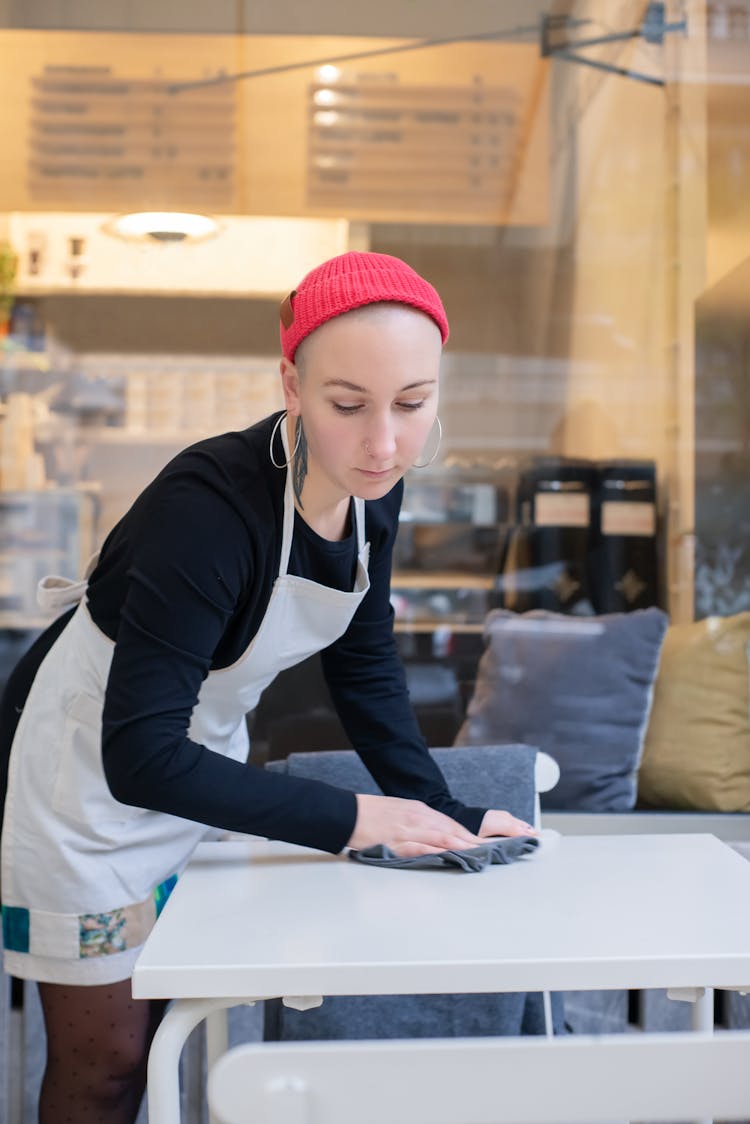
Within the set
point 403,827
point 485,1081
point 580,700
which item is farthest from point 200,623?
point 580,700

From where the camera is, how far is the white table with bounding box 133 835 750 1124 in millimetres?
850

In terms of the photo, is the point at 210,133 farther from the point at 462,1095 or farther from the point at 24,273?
the point at 462,1095

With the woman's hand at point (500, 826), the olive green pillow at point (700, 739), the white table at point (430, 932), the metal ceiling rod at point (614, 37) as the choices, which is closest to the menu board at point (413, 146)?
the metal ceiling rod at point (614, 37)

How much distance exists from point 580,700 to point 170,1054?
1646 millimetres

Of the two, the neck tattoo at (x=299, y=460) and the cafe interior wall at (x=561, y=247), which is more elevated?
the cafe interior wall at (x=561, y=247)

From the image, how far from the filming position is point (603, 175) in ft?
11.7

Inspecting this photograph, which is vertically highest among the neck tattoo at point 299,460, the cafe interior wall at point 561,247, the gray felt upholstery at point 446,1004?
the cafe interior wall at point 561,247

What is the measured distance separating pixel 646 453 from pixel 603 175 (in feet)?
2.89

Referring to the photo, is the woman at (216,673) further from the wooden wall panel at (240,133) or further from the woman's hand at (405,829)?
→ the wooden wall panel at (240,133)

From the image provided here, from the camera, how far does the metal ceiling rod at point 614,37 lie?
3.25m

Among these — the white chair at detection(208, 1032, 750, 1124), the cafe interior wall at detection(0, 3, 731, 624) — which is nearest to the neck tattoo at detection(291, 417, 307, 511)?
the white chair at detection(208, 1032, 750, 1124)

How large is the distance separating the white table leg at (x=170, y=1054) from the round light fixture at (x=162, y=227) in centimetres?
318

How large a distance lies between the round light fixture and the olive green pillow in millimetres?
2177

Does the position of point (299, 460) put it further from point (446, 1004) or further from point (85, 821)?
point (446, 1004)
